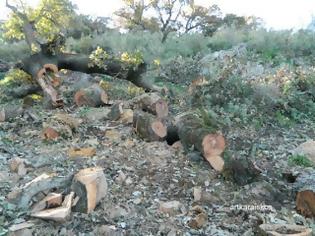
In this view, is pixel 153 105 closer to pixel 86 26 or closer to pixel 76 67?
pixel 76 67

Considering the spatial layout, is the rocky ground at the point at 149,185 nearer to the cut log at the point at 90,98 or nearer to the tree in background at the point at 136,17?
the cut log at the point at 90,98

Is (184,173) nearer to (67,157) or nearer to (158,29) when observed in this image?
(67,157)

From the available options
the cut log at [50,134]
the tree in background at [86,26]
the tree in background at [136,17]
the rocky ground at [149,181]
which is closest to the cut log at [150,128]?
the rocky ground at [149,181]

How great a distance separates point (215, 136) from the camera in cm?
449

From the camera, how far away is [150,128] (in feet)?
16.6

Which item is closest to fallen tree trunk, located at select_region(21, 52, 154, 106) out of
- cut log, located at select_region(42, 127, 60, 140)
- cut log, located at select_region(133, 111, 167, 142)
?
cut log, located at select_region(42, 127, 60, 140)

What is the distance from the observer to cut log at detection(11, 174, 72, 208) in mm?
3598

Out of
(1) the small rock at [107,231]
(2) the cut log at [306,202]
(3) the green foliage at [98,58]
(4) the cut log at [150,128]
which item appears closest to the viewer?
(1) the small rock at [107,231]

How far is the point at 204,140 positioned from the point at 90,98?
2.78 meters

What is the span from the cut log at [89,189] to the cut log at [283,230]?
1.25 m

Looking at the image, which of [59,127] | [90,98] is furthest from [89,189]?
[90,98]

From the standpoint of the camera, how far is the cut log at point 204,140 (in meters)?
4.44

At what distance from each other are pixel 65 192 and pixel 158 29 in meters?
14.7

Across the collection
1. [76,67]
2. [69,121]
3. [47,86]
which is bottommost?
[69,121]
